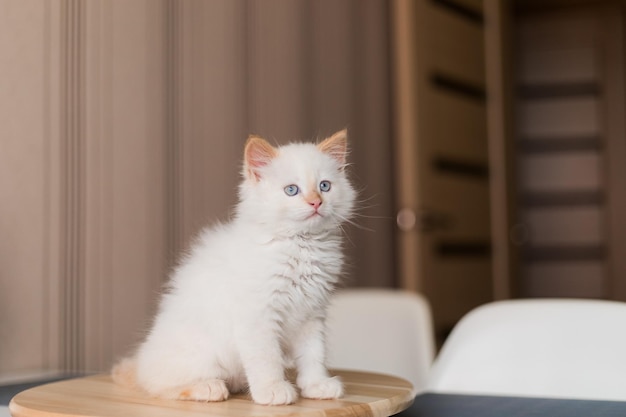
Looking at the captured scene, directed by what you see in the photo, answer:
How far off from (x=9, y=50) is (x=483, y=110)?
2727 millimetres

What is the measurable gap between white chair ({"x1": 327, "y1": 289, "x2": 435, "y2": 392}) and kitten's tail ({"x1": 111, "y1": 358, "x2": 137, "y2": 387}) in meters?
0.89

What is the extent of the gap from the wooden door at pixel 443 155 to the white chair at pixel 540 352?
5.26ft

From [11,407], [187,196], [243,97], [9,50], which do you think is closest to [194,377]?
[11,407]

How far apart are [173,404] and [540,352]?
73 centimetres

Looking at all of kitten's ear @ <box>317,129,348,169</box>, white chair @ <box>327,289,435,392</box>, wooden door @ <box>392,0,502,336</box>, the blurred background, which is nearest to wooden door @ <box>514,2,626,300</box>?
the blurred background

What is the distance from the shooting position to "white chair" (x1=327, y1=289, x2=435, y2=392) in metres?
1.93

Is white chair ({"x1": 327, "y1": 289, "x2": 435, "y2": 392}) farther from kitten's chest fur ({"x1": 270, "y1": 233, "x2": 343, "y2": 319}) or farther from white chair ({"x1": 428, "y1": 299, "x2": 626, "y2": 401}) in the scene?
kitten's chest fur ({"x1": 270, "y1": 233, "x2": 343, "y2": 319})

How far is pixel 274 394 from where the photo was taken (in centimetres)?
89

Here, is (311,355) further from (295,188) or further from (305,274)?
(295,188)

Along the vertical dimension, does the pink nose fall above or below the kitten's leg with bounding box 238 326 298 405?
above

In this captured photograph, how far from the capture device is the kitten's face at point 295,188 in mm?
952

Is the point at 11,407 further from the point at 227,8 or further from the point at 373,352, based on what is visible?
the point at 227,8

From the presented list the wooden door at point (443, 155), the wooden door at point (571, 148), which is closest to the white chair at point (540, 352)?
the wooden door at point (443, 155)

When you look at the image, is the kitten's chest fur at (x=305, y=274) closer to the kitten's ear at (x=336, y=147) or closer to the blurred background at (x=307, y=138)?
the kitten's ear at (x=336, y=147)
